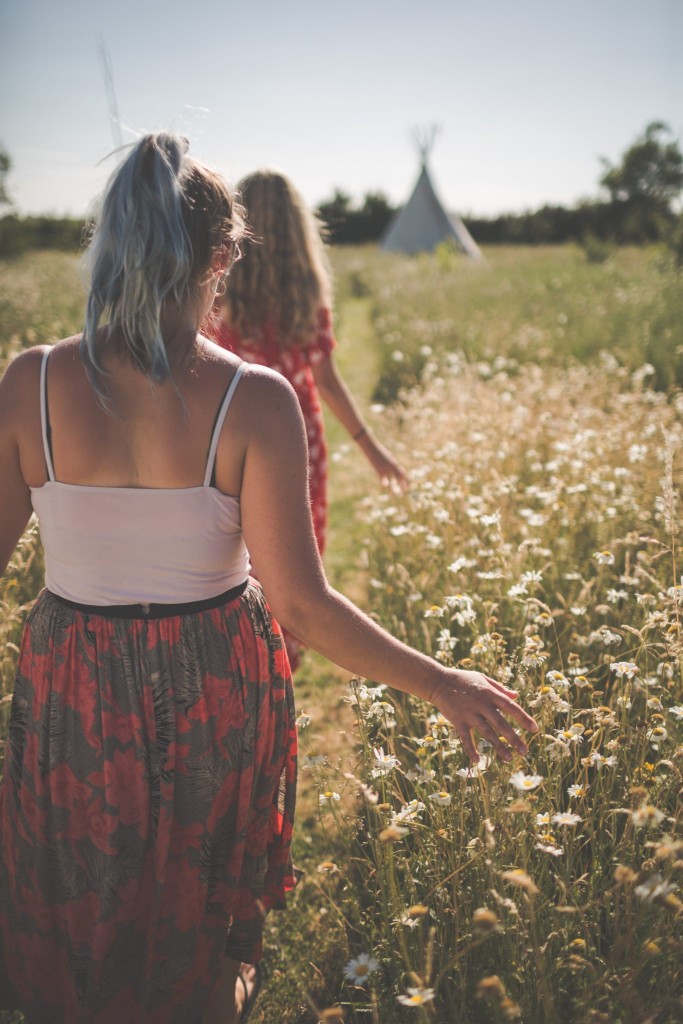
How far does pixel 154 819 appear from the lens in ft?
4.61

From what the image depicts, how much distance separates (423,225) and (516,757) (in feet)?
98.2

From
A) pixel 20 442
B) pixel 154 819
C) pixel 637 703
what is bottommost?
Result: pixel 637 703

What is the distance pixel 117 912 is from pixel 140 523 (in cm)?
83

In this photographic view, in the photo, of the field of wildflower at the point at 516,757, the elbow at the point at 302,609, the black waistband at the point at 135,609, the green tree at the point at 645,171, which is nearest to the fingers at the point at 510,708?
the field of wildflower at the point at 516,757

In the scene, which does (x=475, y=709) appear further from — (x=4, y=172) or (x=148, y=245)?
(x=4, y=172)

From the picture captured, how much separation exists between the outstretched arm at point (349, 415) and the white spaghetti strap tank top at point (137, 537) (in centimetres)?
168

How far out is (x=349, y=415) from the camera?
9.91 ft

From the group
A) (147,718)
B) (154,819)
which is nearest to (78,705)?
(147,718)

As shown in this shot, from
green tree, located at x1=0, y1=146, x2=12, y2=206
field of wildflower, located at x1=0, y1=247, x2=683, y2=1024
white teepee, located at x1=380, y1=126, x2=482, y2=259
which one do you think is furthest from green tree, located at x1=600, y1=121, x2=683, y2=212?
field of wildflower, located at x1=0, y1=247, x2=683, y2=1024

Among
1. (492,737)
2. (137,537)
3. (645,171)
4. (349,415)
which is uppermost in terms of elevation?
(645,171)

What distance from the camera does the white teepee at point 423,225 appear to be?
2806 cm

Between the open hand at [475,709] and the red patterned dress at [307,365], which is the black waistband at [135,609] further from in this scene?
the red patterned dress at [307,365]

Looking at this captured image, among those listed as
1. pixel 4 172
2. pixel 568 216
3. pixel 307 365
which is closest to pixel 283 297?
pixel 307 365

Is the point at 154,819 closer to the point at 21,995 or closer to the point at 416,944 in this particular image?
the point at 21,995
